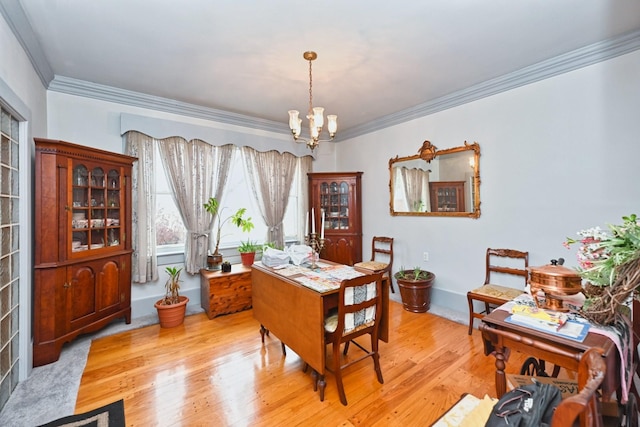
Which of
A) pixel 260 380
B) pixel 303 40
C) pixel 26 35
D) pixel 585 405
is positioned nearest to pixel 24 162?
pixel 26 35

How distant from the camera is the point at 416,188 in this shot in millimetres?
3803

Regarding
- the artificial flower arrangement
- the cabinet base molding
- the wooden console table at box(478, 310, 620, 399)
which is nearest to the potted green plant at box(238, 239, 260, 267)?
the cabinet base molding

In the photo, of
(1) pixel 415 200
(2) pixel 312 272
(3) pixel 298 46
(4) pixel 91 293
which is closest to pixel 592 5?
(3) pixel 298 46

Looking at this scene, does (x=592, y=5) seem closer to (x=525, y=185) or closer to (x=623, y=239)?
(x=525, y=185)

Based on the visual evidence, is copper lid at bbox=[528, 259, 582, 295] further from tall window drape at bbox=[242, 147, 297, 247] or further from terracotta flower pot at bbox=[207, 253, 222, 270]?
tall window drape at bbox=[242, 147, 297, 247]

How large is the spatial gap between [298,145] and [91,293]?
3244 mm

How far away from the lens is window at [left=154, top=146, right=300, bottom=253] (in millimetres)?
3557

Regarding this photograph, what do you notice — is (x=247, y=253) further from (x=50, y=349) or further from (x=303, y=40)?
(x=303, y=40)

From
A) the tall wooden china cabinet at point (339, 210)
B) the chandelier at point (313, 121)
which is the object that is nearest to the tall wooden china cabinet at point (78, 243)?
the chandelier at point (313, 121)

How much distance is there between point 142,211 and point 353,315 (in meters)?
2.77

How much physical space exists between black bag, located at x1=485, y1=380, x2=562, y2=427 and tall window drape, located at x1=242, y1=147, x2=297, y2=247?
3.55m

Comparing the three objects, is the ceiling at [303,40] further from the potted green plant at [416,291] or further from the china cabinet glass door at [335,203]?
the potted green plant at [416,291]

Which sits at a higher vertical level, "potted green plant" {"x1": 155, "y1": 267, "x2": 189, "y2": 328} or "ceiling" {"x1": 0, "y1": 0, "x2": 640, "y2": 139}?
"ceiling" {"x1": 0, "y1": 0, "x2": 640, "y2": 139}

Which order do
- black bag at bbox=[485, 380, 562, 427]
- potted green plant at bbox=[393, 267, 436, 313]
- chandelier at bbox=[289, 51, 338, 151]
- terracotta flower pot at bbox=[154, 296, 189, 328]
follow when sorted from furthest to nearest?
potted green plant at bbox=[393, 267, 436, 313] → terracotta flower pot at bbox=[154, 296, 189, 328] → chandelier at bbox=[289, 51, 338, 151] → black bag at bbox=[485, 380, 562, 427]
